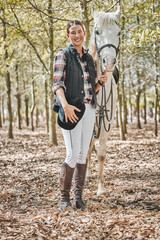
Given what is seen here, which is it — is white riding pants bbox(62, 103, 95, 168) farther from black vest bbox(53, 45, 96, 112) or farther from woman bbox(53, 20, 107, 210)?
black vest bbox(53, 45, 96, 112)

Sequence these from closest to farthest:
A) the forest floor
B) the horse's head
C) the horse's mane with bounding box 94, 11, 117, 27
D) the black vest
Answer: the forest floor < the black vest < the horse's head < the horse's mane with bounding box 94, 11, 117, 27

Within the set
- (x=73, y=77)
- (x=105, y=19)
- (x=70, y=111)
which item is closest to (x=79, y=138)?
(x=70, y=111)

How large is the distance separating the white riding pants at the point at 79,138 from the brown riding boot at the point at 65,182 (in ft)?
0.27

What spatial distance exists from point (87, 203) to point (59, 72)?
227 centimetres

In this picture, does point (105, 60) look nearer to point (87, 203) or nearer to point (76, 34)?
point (76, 34)

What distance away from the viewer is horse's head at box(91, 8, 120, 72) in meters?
3.27

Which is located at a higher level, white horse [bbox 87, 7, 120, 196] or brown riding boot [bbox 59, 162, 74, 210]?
A: white horse [bbox 87, 7, 120, 196]

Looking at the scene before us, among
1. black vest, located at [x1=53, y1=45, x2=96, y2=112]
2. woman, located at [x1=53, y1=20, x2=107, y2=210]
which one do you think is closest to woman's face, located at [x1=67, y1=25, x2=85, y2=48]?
woman, located at [x1=53, y1=20, x2=107, y2=210]

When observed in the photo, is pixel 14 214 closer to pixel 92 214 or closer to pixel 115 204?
pixel 92 214

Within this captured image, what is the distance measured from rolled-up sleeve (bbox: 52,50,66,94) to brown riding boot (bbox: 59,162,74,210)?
43.6 inches

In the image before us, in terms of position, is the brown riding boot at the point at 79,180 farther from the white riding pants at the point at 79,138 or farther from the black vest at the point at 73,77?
the black vest at the point at 73,77

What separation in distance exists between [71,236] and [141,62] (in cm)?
1242

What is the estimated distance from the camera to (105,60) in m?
3.26

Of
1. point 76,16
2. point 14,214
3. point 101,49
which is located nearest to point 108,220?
point 14,214
